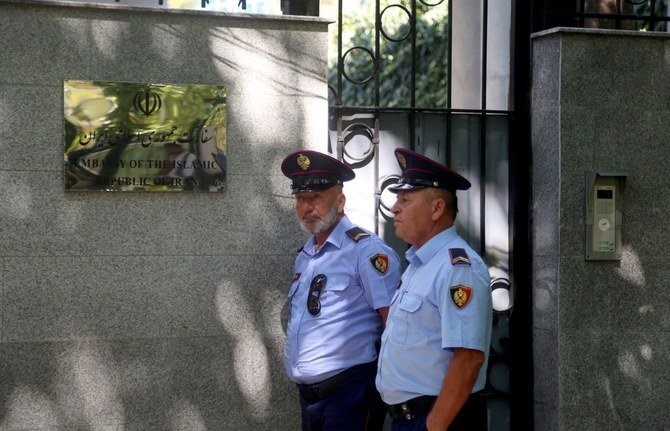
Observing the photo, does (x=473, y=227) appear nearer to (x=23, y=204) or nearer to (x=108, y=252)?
(x=108, y=252)

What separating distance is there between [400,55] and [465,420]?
2.83m

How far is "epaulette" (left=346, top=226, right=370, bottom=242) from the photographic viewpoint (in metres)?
5.21

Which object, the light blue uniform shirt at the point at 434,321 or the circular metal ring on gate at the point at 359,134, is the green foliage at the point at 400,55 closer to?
the circular metal ring on gate at the point at 359,134

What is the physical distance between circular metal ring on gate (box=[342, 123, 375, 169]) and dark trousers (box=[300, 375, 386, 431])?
1.47 m

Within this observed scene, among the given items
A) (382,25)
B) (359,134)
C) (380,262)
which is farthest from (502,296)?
(382,25)

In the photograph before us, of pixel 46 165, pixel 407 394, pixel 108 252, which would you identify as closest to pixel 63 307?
pixel 108 252

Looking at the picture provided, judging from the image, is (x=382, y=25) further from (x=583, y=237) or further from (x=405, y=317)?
Answer: (x=405, y=317)

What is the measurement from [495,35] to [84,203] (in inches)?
105

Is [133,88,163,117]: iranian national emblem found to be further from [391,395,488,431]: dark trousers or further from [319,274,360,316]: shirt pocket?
[391,395,488,431]: dark trousers

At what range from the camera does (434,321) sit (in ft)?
13.9

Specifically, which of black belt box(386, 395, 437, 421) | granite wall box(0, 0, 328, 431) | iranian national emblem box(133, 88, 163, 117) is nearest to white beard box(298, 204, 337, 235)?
granite wall box(0, 0, 328, 431)

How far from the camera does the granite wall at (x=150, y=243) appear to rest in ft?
17.8

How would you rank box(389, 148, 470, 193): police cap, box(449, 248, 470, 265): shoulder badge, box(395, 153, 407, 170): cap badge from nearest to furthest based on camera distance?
box(449, 248, 470, 265): shoulder badge, box(389, 148, 470, 193): police cap, box(395, 153, 407, 170): cap badge

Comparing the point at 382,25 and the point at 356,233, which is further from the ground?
the point at 382,25
